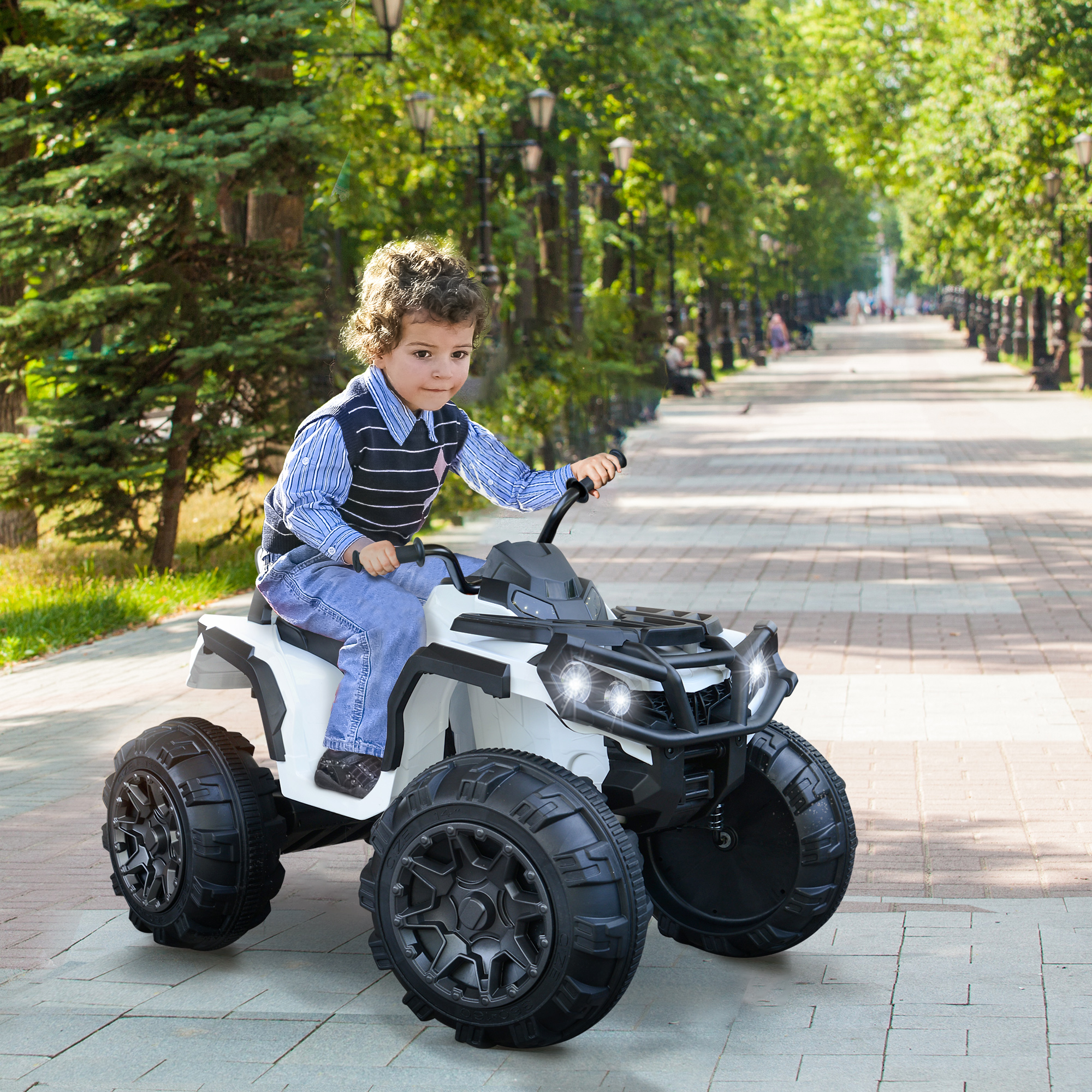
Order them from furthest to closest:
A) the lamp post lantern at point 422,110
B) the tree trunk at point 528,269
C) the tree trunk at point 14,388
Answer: the tree trunk at point 528,269, the lamp post lantern at point 422,110, the tree trunk at point 14,388

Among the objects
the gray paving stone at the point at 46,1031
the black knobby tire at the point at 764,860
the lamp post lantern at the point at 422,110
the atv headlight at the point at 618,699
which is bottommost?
the gray paving stone at the point at 46,1031

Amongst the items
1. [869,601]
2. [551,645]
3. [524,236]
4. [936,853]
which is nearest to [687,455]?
[524,236]

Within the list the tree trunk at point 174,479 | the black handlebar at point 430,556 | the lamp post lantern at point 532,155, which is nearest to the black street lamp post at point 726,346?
the lamp post lantern at point 532,155

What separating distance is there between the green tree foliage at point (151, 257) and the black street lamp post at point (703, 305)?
2289cm

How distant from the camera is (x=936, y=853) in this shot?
4.68 m

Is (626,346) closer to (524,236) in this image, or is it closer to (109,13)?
(524,236)

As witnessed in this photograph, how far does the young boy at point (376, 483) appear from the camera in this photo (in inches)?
134

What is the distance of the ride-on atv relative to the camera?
9.99 ft

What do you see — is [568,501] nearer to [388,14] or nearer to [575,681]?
[575,681]

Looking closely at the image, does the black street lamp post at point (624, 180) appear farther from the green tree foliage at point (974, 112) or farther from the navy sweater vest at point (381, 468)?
the navy sweater vest at point (381, 468)

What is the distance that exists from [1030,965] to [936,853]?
3.31 feet

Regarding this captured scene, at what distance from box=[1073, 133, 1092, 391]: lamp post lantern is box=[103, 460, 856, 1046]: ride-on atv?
25.2 m

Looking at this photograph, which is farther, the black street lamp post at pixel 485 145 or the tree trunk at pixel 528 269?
the tree trunk at pixel 528 269

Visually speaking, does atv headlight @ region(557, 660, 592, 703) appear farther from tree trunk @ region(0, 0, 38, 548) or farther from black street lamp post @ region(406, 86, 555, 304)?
black street lamp post @ region(406, 86, 555, 304)
